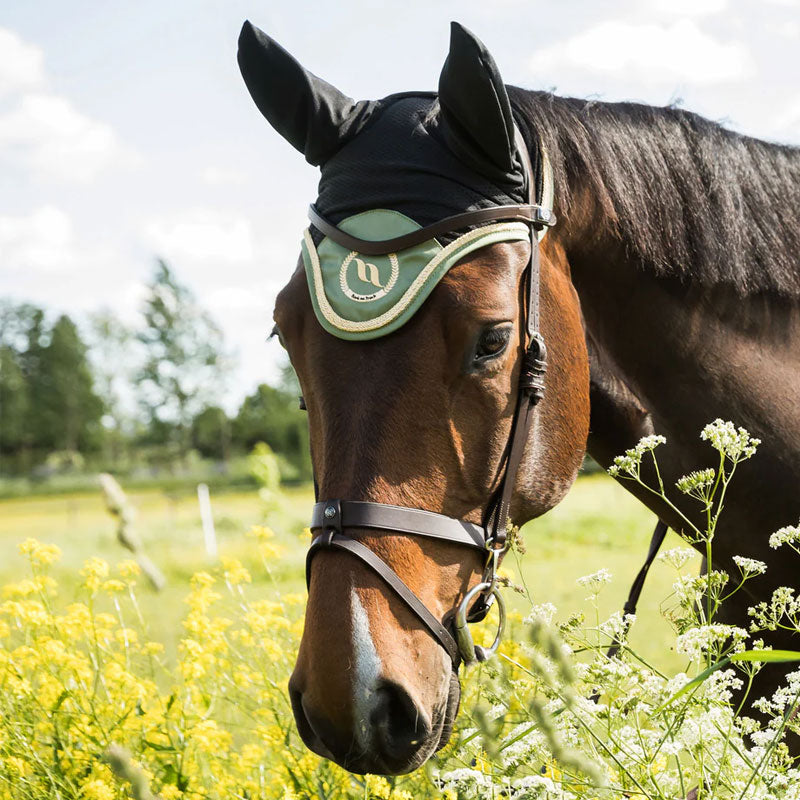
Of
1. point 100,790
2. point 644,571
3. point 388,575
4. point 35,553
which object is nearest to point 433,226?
point 388,575

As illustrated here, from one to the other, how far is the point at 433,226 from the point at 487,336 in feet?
1.07

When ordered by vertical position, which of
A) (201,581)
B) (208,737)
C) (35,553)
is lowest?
(208,737)

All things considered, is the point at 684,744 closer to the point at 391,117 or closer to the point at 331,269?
the point at 331,269

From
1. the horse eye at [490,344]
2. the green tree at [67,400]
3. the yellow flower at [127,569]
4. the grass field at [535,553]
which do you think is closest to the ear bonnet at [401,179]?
the horse eye at [490,344]

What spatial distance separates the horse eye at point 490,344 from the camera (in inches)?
84.7

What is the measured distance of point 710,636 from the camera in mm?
1650

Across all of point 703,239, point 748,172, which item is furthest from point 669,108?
point 703,239

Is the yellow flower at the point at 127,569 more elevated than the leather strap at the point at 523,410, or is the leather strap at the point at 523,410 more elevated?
the leather strap at the point at 523,410

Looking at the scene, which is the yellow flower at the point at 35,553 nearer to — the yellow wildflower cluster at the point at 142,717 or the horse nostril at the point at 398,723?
the yellow wildflower cluster at the point at 142,717

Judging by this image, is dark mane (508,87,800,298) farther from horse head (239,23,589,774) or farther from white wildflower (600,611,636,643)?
white wildflower (600,611,636,643)

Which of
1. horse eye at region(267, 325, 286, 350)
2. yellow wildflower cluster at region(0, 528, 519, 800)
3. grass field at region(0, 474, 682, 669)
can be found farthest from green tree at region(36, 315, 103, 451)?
horse eye at region(267, 325, 286, 350)

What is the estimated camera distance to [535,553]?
19594 mm

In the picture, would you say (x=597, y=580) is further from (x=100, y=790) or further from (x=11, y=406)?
(x=11, y=406)

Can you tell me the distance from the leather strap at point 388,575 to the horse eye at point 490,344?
1.85ft
